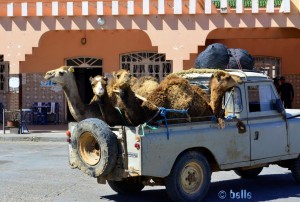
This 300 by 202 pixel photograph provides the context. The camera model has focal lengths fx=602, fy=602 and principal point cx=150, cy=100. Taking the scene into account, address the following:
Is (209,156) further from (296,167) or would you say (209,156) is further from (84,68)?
(84,68)

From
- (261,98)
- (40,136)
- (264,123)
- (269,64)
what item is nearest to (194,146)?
(264,123)

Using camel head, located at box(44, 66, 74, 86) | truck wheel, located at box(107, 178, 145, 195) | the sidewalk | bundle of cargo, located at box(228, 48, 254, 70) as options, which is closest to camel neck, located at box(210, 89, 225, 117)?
truck wheel, located at box(107, 178, 145, 195)

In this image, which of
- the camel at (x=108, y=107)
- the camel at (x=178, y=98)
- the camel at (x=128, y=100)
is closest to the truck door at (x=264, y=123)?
the camel at (x=178, y=98)

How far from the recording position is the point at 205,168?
8664 millimetres

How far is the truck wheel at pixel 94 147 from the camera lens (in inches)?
320

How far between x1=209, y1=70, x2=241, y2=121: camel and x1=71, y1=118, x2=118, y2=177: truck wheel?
5.68 feet

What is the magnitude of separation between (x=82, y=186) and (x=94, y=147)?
1766 mm

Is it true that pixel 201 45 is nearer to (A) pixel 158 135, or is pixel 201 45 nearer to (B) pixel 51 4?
(B) pixel 51 4

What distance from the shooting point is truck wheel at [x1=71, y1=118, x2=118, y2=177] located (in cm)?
812

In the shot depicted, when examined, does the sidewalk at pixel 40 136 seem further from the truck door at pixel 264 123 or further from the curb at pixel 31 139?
the truck door at pixel 264 123

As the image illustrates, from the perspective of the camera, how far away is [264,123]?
9.59 metres

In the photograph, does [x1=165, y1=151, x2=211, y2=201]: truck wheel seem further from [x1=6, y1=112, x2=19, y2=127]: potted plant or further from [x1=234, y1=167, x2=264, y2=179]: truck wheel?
[x1=6, y1=112, x2=19, y2=127]: potted plant

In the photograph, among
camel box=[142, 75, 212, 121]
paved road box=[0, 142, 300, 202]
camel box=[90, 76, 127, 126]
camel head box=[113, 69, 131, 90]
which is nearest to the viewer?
camel head box=[113, 69, 131, 90]

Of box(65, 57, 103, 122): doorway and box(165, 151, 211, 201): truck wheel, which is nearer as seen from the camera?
box(165, 151, 211, 201): truck wheel
